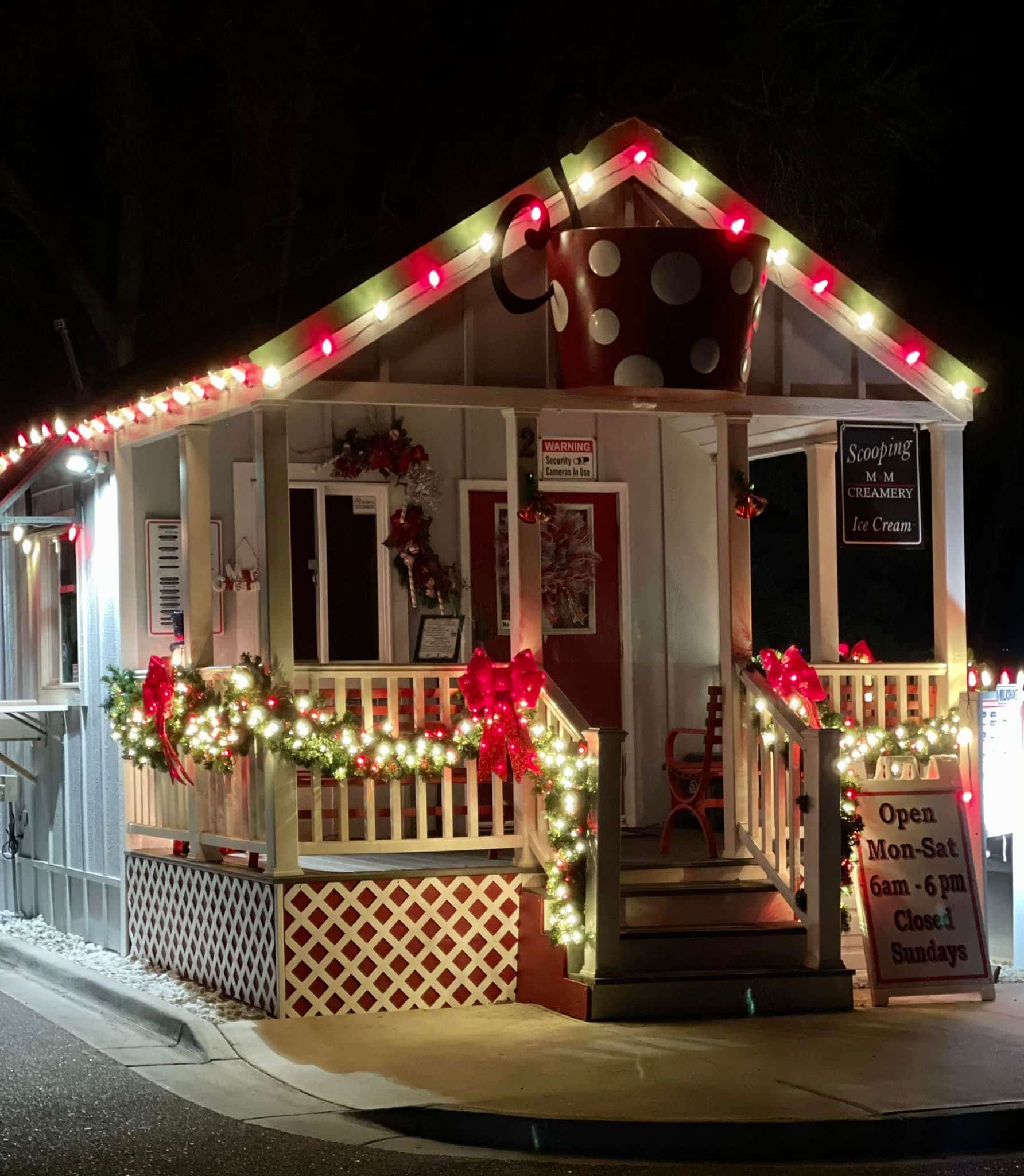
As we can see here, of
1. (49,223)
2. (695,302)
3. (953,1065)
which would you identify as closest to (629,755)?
(695,302)

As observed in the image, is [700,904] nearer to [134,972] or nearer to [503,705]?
[503,705]

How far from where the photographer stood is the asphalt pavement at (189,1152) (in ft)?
23.4

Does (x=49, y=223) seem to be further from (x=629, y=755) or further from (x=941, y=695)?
(x=941, y=695)

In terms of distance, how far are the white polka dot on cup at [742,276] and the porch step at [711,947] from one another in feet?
11.8

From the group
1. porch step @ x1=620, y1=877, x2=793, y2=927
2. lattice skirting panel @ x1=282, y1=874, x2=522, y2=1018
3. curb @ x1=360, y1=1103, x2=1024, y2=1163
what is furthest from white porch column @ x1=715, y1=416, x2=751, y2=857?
curb @ x1=360, y1=1103, x2=1024, y2=1163

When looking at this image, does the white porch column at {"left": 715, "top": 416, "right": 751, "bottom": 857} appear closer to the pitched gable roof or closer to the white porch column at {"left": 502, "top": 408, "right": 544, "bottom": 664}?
the pitched gable roof

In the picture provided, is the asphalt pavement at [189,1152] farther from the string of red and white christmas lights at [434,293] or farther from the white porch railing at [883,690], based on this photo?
the white porch railing at [883,690]

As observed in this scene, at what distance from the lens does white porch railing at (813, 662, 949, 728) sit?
1161 centimetres

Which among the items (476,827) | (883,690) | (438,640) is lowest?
(476,827)

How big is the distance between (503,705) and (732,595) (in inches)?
65.3

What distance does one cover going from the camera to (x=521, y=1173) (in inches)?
281

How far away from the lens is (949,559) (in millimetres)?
11766

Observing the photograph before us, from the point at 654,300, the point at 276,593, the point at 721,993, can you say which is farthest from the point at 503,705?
the point at 654,300


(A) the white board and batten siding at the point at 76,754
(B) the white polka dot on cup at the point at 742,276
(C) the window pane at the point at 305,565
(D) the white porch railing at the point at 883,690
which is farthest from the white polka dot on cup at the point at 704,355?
(A) the white board and batten siding at the point at 76,754
